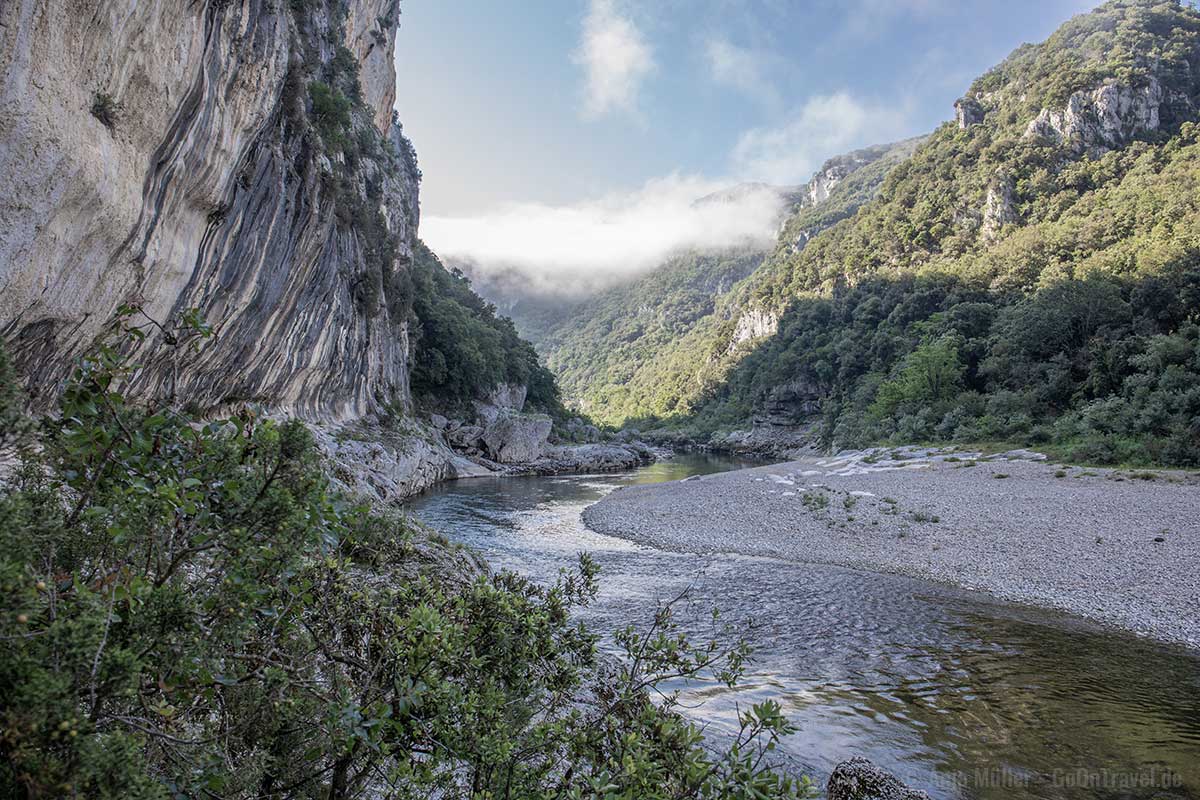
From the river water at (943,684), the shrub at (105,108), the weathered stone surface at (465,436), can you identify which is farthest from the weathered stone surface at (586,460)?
the shrub at (105,108)

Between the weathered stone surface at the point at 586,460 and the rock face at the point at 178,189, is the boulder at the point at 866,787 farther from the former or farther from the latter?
the weathered stone surface at the point at 586,460

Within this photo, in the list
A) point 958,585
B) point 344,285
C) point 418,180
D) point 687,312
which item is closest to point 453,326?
point 344,285

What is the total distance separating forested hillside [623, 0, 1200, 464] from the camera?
28.2 m

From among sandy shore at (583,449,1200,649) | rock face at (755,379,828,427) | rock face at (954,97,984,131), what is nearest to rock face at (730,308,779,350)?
rock face at (755,379,828,427)

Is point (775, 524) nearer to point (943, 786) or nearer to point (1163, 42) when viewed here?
point (943, 786)

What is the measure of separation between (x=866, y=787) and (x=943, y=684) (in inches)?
151

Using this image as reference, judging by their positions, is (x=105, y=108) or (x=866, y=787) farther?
(x=105, y=108)

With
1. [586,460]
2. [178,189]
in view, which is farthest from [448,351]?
[178,189]

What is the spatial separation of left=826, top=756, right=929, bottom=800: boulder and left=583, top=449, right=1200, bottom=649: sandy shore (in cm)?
750

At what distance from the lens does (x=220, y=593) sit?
2.03m

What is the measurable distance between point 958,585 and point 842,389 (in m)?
50.1

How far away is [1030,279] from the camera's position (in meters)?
46.0

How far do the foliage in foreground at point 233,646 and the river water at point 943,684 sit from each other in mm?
2412

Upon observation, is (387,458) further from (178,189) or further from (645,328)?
(645,328)
